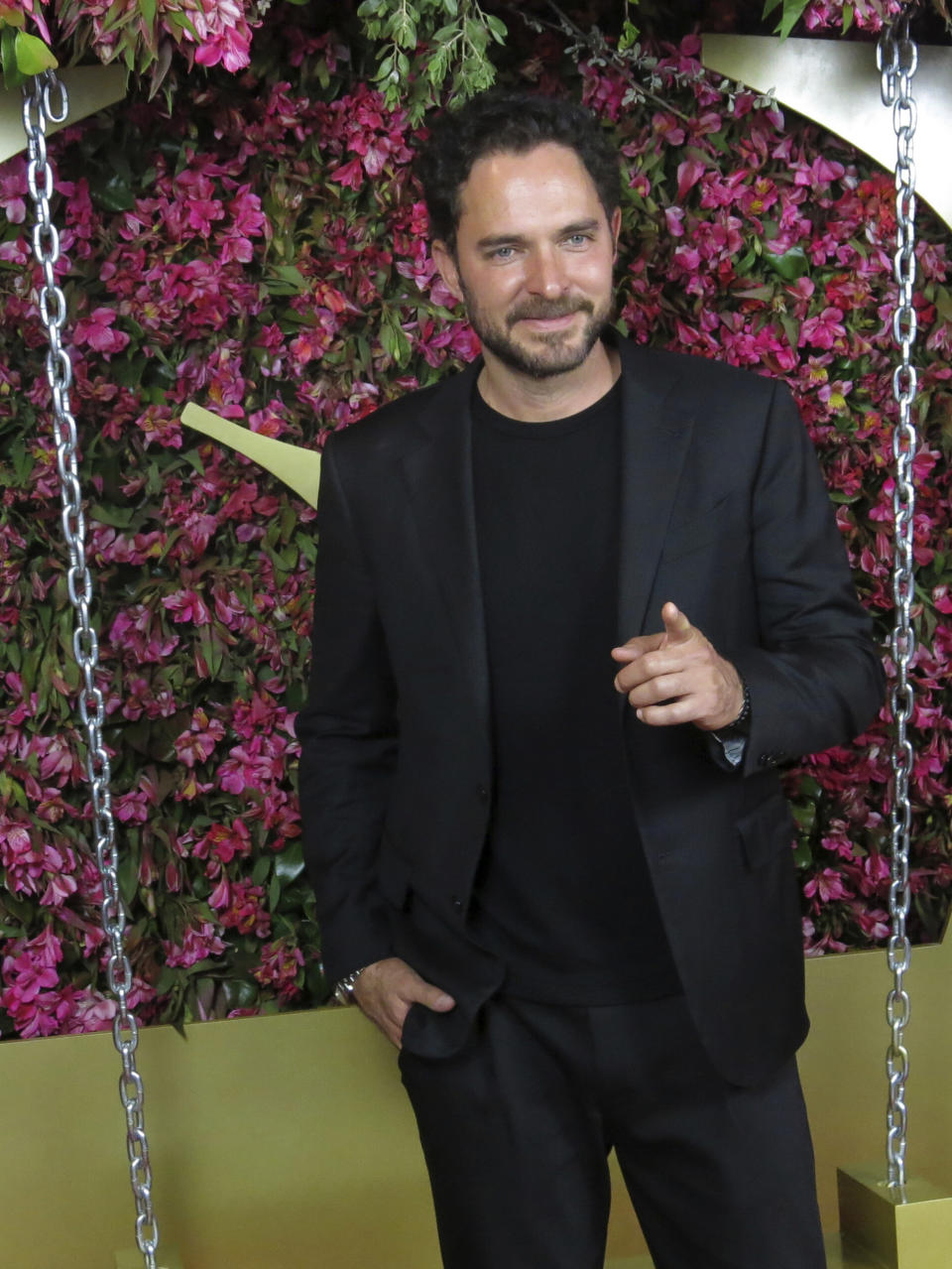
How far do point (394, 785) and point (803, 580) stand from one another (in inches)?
25.6

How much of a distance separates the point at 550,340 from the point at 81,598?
0.76 meters

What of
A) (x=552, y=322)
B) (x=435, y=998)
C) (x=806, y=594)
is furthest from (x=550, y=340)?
(x=435, y=998)

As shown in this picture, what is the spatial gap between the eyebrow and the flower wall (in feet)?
2.49

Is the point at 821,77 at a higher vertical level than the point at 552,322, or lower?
higher

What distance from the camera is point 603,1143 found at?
2.04 m

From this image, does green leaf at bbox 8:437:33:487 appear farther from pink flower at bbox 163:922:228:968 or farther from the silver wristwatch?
the silver wristwatch

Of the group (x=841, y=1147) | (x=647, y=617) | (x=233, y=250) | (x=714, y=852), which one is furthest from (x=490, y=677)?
(x=841, y=1147)

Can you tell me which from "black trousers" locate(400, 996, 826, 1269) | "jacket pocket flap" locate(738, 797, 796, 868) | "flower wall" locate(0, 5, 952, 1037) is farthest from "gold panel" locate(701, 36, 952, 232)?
"black trousers" locate(400, 996, 826, 1269)

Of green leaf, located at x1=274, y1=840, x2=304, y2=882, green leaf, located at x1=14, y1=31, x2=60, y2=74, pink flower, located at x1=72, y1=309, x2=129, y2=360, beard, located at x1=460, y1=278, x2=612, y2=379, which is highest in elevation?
green leaf, located at x1=14, y1=31, x2=60, y2=74

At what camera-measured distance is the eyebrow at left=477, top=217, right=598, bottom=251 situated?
6.56ft

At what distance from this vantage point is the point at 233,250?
2.71 metres

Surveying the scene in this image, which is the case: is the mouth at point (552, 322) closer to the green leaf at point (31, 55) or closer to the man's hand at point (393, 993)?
the green leaf at point (31, 55)

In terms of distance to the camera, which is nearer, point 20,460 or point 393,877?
point 393,877

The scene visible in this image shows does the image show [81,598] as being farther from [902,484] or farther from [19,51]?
[902,484]
